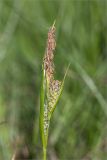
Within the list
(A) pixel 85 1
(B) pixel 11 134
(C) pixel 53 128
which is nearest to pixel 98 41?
(A) pixel 85 1

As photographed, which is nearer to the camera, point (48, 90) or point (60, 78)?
point (48, 90)

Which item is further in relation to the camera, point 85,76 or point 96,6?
point 96,6

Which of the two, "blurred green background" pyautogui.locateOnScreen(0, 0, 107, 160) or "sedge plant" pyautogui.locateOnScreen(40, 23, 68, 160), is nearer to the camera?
"sedge plant" pyautogui.locateOnScreen(40, 23, 68, 160)

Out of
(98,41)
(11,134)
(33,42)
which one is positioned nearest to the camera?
(11,134)

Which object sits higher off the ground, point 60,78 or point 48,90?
point 60,78

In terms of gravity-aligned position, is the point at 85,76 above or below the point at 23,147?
above

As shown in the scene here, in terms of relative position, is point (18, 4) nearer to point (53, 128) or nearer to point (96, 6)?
point (96, 6)

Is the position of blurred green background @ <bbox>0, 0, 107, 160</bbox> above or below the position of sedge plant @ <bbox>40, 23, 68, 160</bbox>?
above

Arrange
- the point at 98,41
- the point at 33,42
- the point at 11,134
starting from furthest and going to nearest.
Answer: the point at 33,42 < the point at 98,41 < the point at 11,134
